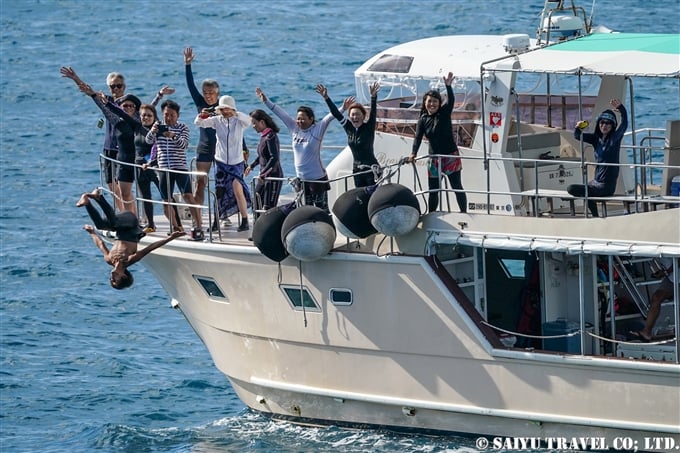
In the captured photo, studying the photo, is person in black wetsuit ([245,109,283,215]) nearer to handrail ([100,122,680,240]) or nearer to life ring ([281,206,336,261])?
handrail ([100,122,680,240])

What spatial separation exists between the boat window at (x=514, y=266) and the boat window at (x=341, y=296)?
203 centimetres

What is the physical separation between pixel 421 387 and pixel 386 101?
3.97m

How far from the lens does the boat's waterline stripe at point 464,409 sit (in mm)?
17016

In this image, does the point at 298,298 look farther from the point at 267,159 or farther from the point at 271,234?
the point at 267,159

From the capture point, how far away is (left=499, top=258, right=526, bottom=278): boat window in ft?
60.7

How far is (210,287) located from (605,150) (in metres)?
5.69

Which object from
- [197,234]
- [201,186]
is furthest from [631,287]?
[201,186]

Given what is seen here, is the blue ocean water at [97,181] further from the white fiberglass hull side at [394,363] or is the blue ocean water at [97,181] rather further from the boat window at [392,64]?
the boat window at [392,64]

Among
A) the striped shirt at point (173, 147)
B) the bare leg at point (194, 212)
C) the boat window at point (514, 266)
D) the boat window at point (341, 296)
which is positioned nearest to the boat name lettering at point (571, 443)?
the boat window at point (514, 266)

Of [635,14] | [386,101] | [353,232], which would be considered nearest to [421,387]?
[353,232]

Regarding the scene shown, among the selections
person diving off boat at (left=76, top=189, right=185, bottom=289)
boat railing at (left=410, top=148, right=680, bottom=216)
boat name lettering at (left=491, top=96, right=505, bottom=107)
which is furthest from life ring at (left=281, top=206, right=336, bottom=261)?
boat name lettering at (left=491, top=96, right=505, bottom=107)

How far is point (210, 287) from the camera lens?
19531 millimetres

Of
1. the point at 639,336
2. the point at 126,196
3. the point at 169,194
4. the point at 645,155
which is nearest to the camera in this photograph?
the point at 639,336

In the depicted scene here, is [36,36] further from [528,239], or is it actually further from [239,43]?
[528,239]
